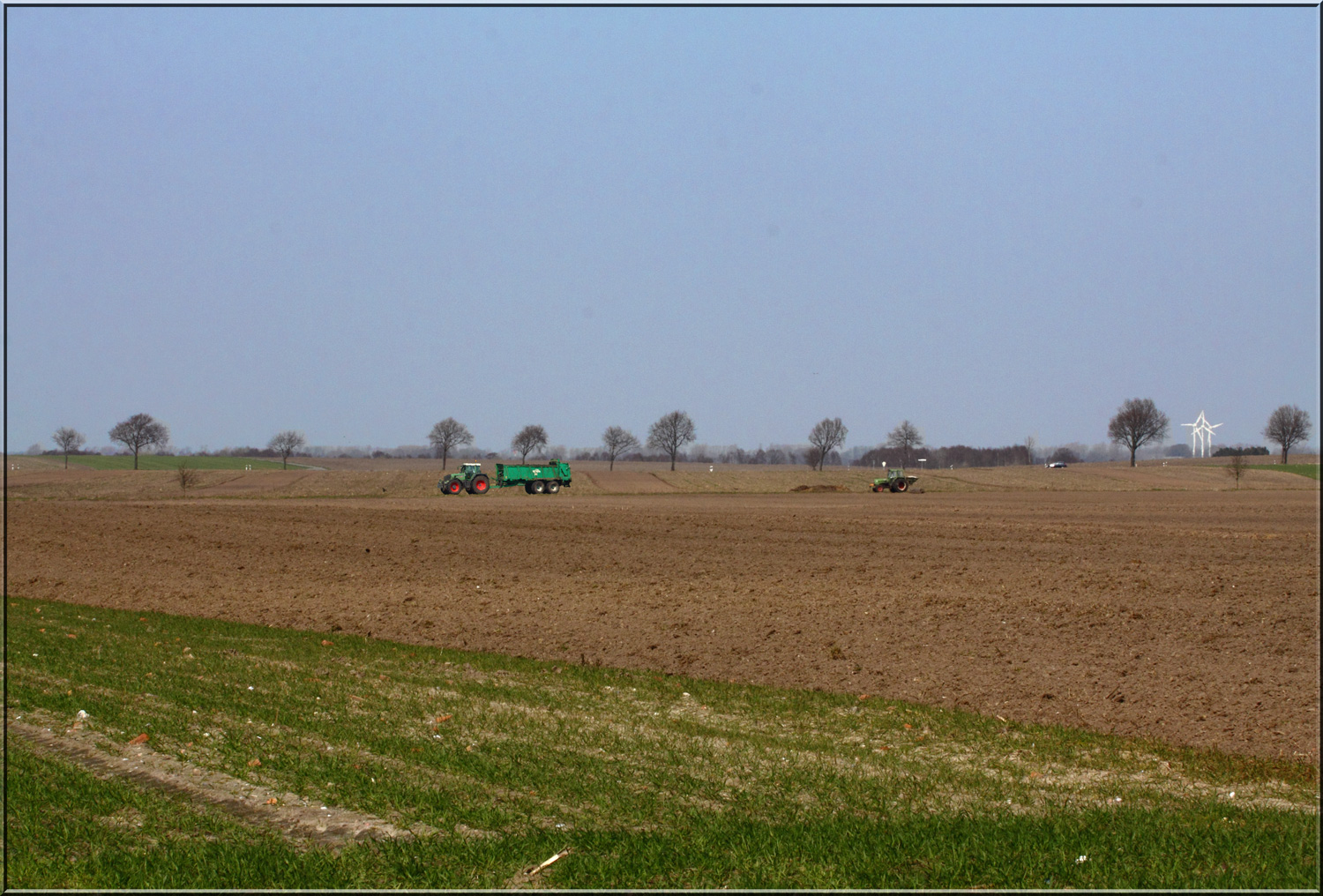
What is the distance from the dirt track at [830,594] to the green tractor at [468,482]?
25186 mm

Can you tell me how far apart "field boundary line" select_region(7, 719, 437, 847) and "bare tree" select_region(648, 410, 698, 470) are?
4582 inches

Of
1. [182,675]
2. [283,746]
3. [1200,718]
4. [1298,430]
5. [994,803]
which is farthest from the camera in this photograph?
[1298,430]

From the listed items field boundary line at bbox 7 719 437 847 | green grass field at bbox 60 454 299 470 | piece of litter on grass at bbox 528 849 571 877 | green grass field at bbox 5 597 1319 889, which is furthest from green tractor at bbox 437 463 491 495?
green grass field at bbox 60 454 299 470

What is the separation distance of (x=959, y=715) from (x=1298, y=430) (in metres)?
119

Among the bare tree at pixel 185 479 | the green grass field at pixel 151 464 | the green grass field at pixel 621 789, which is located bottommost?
the green grass field at pixel 621 789

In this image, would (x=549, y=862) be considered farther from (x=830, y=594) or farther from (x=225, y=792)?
(x=830, y=594)

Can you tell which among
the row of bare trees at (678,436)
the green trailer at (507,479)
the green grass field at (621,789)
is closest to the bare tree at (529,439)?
the row of bare trees at (678,436)

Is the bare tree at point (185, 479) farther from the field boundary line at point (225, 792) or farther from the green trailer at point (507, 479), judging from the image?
the field boundary line at point (225, 792)

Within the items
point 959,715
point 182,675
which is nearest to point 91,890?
point 182,675

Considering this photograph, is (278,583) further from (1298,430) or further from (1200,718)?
(1298,430)

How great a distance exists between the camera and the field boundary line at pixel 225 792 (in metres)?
6.29

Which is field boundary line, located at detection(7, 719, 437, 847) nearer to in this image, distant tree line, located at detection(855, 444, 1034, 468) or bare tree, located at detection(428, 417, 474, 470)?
Answer: bare tree, located at detection(428, 417, 474, 470)

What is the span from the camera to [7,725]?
343 inches

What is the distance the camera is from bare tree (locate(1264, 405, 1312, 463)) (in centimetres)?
10794
